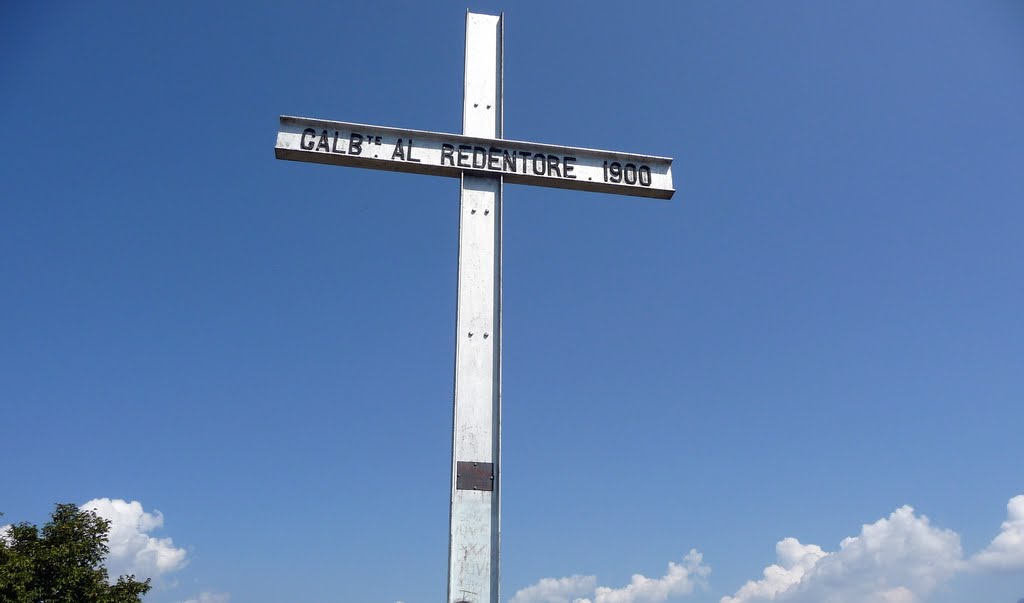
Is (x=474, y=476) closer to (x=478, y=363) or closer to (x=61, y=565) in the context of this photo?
(x=478, y=363)

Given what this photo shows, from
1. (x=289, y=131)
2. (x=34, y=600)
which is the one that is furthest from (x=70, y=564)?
(x=289, y=131)

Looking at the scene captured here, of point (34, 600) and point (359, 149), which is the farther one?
point (34, 600)

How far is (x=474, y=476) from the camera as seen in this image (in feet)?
21.7

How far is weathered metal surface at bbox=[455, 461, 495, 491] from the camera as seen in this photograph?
6582 mm

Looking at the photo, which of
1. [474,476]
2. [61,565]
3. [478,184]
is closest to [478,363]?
[474,476]

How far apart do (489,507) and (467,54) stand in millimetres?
4878

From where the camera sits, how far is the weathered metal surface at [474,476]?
6582 millimetres

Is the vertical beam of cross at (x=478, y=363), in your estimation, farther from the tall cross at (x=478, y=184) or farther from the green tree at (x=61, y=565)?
the green tree at (x=61, y=565)

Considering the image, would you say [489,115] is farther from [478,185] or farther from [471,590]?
[471,590]

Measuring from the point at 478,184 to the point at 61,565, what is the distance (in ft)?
56.5

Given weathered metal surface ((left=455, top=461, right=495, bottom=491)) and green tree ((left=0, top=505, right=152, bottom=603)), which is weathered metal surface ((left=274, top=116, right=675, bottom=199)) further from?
green tree ((left=0, top=505, right=152, bottom=603))

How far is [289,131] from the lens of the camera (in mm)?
7797

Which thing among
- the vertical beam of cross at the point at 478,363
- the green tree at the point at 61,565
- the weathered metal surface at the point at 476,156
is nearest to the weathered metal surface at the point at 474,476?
the vertical beam of cross at the point at 478,363

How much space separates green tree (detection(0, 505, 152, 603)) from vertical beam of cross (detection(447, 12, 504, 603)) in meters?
15.9
